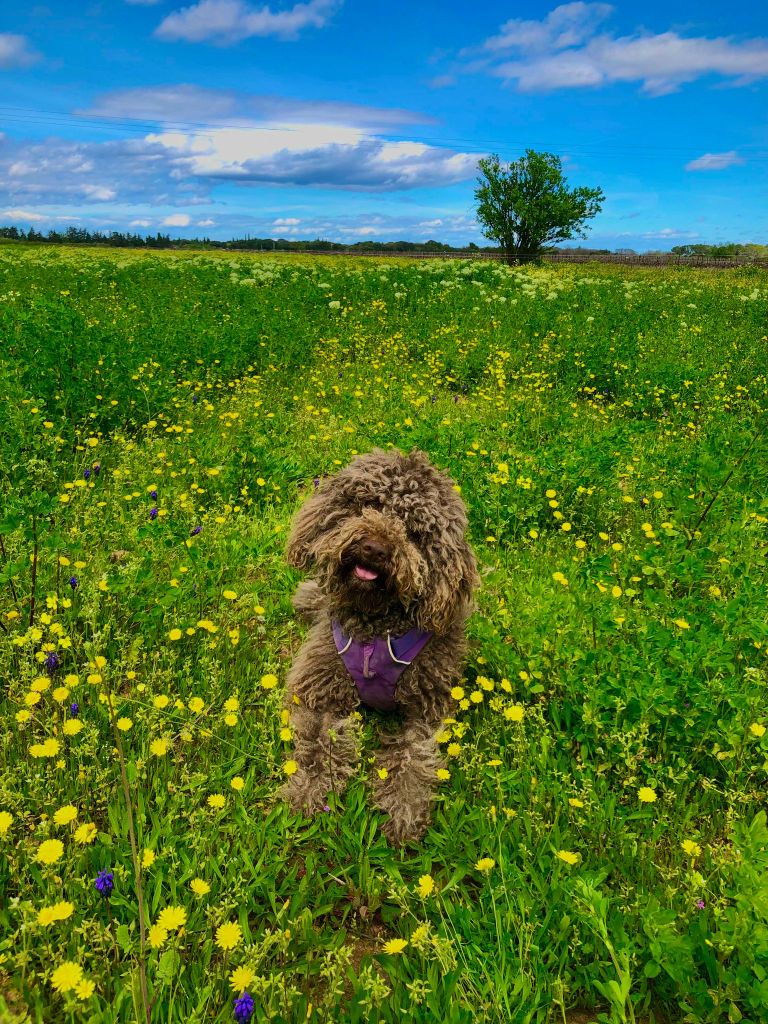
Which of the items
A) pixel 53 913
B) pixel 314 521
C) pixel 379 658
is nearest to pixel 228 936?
pixel 53 913

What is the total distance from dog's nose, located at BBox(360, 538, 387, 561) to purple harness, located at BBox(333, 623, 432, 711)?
1.66ft

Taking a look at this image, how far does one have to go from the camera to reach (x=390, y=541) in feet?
9.23

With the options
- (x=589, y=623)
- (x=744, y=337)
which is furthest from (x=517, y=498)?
(x=744, y=337)

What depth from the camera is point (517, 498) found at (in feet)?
17.4

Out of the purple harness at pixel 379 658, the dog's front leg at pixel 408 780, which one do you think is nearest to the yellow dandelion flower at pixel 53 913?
the dog's front leg at pixel 408 780

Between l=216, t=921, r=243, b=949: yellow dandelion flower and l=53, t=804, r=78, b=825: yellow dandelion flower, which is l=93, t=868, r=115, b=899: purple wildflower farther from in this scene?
l=216, t=921, r=243, b=949: yellow dandelion flower

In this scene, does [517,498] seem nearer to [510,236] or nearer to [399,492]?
[399,492]

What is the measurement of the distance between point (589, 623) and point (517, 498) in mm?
1662

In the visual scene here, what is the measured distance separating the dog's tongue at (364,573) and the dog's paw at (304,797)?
1.04 m

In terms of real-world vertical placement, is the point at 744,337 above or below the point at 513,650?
above

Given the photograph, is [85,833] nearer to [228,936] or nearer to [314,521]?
[228,936]

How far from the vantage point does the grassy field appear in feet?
6.51

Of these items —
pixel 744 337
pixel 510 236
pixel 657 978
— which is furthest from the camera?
pixel 510 236

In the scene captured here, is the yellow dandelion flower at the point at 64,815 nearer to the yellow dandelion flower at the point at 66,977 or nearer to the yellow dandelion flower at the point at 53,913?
the yellow dandelion flower at the point at 53,913
